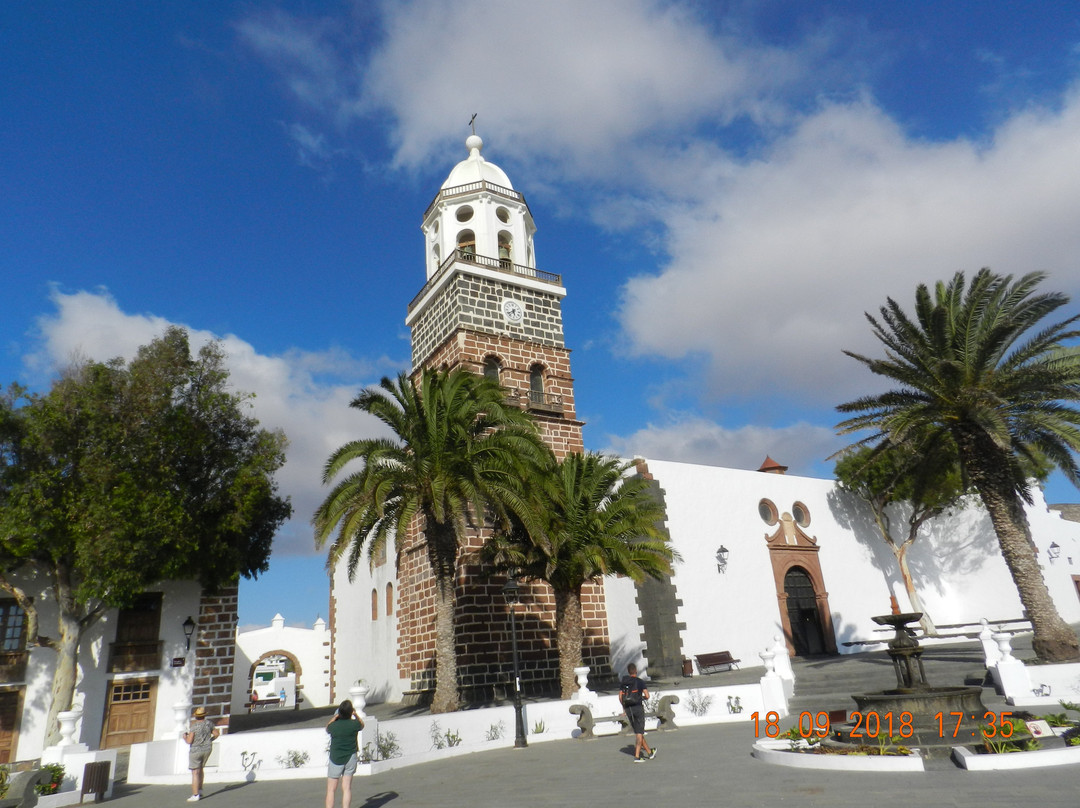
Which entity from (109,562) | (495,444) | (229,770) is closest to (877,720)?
(495,444)

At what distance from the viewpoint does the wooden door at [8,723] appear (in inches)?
596

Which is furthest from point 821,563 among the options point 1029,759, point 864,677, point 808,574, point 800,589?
point 1029,759

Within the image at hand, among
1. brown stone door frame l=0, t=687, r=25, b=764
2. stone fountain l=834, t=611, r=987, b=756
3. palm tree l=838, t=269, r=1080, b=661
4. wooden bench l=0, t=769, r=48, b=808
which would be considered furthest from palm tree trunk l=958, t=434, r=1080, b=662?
brown stone door frame l=0, t=687, r=25, b=764

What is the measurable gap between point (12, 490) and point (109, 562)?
2706mm

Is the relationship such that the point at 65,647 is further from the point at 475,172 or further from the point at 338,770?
the point at 475,172

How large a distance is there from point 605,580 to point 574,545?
6.29m

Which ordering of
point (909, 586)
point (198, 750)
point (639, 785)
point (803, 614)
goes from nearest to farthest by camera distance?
point (639, 785) → point (198, 750) → point (803, 614) → point (909, 586)

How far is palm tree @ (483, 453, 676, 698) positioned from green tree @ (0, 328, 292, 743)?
640 cm

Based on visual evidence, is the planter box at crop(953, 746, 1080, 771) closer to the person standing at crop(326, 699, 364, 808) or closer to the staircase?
the staircase

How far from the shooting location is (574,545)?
15.9 m

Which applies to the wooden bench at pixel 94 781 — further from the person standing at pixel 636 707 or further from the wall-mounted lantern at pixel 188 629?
the person standing at pixel 636 707

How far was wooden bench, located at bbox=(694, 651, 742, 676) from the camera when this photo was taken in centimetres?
1956

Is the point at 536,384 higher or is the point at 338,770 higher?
the point at 536,384

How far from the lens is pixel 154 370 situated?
1680 centimetres
